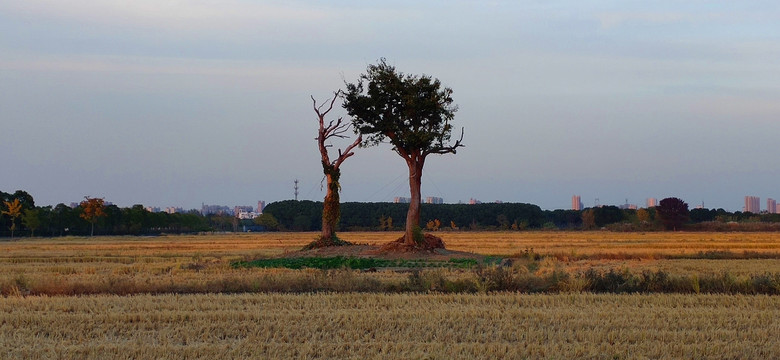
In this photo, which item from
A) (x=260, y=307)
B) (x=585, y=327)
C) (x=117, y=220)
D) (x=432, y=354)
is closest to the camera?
(x=432, y=354)

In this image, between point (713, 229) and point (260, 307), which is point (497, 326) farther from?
point (713, 229)

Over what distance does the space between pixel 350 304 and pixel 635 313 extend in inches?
212

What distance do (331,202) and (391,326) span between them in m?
26.6

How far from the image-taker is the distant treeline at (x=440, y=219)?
110812mm

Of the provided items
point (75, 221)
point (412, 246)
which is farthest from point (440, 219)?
point (412, 246)

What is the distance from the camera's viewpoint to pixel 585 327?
13523 millimetres

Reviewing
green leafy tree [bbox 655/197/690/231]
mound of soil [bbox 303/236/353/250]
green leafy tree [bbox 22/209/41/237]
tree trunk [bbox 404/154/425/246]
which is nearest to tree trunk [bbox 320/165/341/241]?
mound of soil [bbox 303/236/353/250]

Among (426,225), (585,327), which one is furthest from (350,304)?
(426,225)

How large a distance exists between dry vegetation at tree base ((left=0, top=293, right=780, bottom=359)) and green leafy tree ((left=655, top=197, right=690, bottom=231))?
10015 cm

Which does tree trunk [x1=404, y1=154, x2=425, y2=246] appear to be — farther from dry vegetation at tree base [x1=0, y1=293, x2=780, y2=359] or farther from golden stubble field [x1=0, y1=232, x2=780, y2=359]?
dry vegetation at tree base [x1=0, y1=293, x2=780, y2=359]

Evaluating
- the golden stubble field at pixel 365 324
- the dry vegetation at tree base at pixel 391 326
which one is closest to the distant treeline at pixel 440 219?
the golden stubble field at pixel 365 324

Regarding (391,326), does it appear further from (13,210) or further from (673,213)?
(673,213)

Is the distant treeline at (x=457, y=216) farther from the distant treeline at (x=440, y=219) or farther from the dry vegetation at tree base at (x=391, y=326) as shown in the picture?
the dry vegetation at tree base at (x=391, y=326)

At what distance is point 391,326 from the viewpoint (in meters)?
13.6
